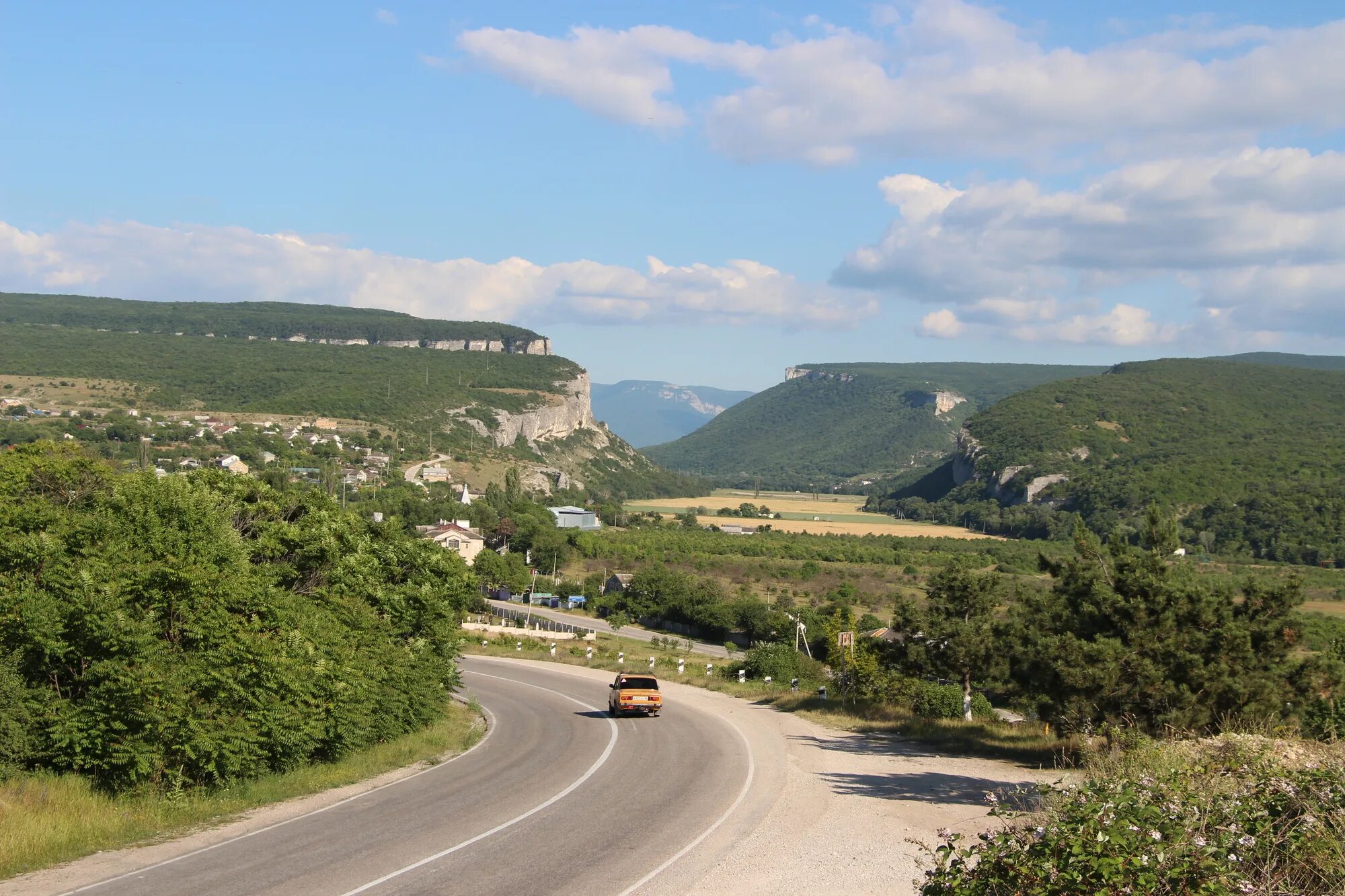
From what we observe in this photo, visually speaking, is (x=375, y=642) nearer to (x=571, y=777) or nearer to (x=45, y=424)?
(x=571, y=777)

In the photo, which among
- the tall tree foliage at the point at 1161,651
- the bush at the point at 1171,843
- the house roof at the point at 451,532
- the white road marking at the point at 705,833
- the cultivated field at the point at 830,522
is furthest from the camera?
the cultivated field at the point at 830,522

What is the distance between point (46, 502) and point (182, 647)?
7.12m

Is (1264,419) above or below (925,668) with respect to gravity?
above

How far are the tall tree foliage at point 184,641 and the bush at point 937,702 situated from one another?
1364 centimetres

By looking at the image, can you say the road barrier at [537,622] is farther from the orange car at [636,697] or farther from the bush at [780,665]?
the orange car at [636,697]

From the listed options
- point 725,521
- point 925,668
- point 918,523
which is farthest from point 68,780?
point 918,523

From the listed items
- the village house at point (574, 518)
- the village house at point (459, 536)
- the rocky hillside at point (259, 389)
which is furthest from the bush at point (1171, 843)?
the rocky hillside at point (259, 389)

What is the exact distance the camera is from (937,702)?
1206 inches

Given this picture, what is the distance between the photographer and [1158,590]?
19.4 meters

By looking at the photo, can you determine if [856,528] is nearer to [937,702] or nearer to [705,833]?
[937,702]

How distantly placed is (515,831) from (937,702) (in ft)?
60.5

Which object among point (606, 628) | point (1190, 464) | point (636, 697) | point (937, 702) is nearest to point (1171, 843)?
point (636, 697)

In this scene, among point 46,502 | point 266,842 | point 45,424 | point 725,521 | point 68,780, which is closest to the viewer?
point 266,842

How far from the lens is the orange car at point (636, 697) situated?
95.7 ft
